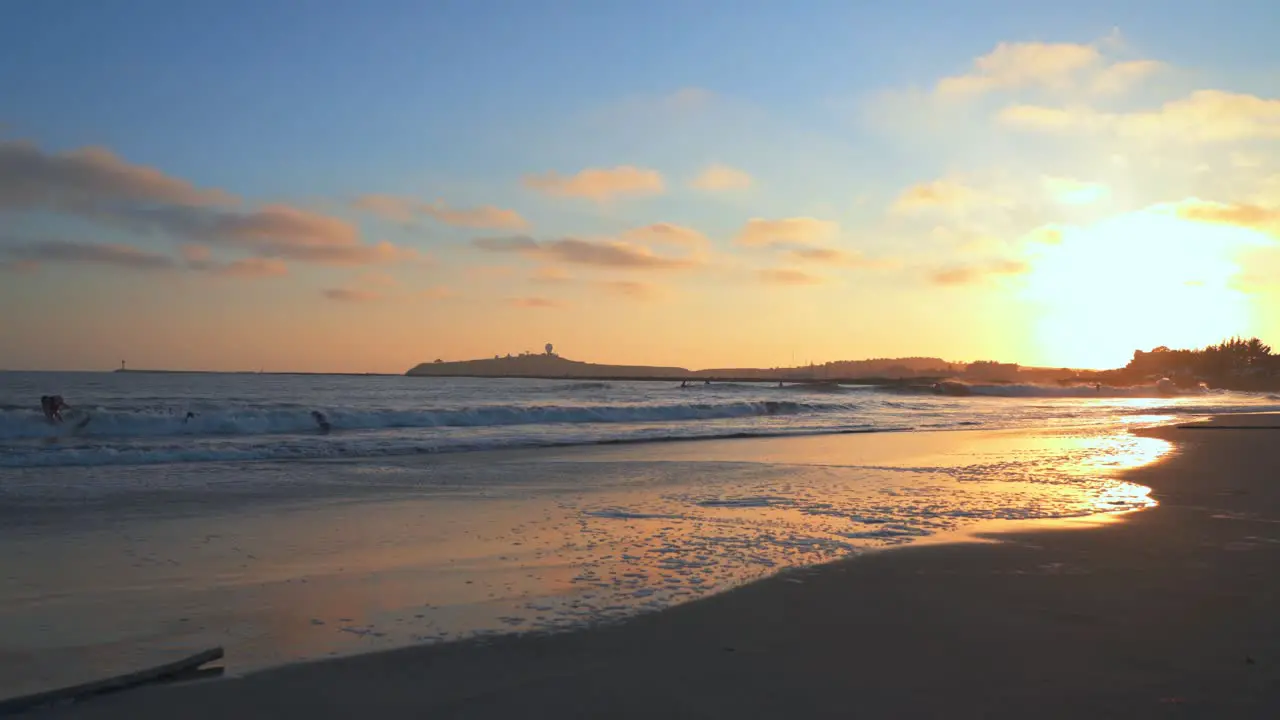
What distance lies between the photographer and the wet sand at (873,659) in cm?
379

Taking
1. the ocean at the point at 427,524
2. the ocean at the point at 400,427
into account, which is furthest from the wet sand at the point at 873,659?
the ocean at the point at 400,427

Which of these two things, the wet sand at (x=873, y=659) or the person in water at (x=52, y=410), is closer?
the wet sand at (x=873, y=659)

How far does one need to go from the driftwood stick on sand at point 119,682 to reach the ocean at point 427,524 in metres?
0.20

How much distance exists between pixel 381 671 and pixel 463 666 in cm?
39

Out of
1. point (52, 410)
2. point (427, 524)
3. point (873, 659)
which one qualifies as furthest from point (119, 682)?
point (52, 410)

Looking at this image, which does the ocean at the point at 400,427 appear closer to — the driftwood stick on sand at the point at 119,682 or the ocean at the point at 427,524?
the ocean at the point at 427,524

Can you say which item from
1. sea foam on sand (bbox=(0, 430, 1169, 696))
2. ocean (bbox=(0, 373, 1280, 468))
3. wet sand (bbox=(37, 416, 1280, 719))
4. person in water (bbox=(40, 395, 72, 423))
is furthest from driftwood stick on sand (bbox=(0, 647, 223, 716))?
person in water (bbox=(40, 395, 72, 423))

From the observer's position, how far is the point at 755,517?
903cm

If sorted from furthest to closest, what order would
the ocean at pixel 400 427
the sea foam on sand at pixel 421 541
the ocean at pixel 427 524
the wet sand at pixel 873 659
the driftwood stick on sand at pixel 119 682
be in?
the ocean at pixel 400 427 < the ocean at pixel 427 524 < the sea foam on sand at pixel 421 541 < the wet sand at pixel 873 659 < the driftwood stick on sand at pixel 119 682

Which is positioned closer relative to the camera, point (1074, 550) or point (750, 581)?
point (750, 581)

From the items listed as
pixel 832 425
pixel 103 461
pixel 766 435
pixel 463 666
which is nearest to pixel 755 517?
pixel 463 666

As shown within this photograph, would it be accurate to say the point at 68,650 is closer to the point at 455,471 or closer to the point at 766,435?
the point at 455,471

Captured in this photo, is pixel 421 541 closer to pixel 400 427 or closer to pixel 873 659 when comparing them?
pixel 873 659

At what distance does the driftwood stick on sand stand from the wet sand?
8 cm
